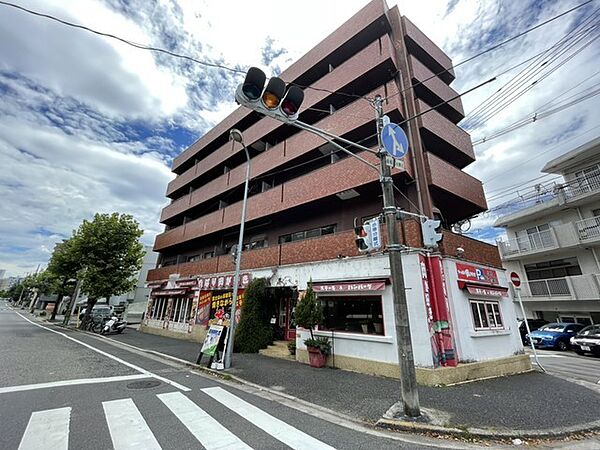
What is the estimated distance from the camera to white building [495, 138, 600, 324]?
17797 mm

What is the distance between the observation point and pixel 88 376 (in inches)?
297

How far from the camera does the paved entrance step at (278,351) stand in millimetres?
10833

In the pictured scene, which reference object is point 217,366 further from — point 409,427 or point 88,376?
point 409,427

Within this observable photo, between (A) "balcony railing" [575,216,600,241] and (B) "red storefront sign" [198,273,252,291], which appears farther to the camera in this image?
(A) "balcony railing" [575,216,600,241]

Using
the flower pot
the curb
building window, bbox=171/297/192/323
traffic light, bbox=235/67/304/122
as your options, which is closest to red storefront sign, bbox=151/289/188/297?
building window, bbox=171/297/192/323

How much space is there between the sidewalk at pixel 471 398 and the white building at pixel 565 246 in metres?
14.2

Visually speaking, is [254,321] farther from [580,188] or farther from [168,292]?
[580,188]

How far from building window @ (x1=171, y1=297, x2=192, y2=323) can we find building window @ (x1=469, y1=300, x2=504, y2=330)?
15.8 meters

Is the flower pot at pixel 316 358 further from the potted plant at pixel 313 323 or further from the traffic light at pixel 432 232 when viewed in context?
the traffic light at pixel 432 232

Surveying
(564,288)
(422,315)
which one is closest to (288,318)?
(422,315)

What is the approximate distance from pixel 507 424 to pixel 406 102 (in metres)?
10.6

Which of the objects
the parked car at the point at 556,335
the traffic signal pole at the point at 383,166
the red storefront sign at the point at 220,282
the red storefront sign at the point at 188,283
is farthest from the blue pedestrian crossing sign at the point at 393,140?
the parked car at the point at 556,335

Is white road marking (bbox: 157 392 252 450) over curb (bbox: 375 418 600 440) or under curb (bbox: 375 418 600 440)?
under

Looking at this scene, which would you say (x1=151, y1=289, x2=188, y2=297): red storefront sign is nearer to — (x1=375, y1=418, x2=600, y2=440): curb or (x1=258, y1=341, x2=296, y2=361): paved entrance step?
(x1=258, y1=341, x2=296, y2=361): paved entrance step
